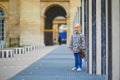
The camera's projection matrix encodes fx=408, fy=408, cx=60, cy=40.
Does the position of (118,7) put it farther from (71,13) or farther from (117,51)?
(71,13)

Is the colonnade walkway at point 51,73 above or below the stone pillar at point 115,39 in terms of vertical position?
below

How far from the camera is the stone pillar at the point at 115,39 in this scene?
10188mm

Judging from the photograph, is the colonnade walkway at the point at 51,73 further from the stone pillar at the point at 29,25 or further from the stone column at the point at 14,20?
the stone column at the point at 14,20

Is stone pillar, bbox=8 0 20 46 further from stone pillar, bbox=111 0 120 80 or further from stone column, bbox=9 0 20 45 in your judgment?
stone pillar, bbox=111 0 120 80

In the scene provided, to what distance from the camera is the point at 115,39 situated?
10344mm

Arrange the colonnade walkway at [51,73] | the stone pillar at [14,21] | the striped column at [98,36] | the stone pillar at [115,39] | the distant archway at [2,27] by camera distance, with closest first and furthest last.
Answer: the stone pillar at [115,39] < the colonnade walkway at [51,73] < the striped column at [98,36] < the stone pillar at [14,21] < the distant archway at [2,27]

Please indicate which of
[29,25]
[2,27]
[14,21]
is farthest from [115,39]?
[2,27]

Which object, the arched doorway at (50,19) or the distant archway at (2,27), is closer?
the distant archway at (2,27)

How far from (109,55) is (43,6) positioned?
4486 cm

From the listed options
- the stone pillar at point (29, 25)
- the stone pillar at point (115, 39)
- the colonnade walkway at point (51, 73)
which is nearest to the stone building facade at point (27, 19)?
the stone pillar at point (29, 25)

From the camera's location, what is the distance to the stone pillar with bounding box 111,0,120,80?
10188 millimetres

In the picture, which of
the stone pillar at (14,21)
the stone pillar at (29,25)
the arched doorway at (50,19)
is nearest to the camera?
the stone pillar at (29,25)

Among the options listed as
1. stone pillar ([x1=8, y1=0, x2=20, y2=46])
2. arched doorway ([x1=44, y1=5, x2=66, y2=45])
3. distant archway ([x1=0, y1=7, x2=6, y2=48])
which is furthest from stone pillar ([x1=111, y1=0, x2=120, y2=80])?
arched doorway ([x1=44, y1=5, x2=66, y2=45])

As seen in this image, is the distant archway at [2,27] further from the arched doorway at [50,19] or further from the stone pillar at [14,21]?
the arched doorway at [50,19]
